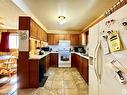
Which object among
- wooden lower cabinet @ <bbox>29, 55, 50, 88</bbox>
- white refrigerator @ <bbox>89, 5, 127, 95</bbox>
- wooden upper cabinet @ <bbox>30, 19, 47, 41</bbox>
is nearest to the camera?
white refrigerator @ <bbox>89, 5, 127, 95</bbox>

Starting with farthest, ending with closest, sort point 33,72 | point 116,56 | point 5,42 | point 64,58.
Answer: point 5,42, point 64,58, point 33,72, point 116,56

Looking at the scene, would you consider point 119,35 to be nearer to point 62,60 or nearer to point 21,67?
point 21,67

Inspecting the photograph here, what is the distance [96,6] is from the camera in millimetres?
3822

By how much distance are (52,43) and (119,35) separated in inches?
297

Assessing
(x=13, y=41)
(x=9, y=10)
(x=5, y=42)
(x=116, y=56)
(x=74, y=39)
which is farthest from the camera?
(x=13, y=41)

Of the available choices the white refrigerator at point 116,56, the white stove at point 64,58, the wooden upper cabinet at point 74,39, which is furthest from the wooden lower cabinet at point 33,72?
the wooden upper cabinet at point 74,39

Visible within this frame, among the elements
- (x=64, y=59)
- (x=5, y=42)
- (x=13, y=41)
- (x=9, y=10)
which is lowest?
(x=64, y=59)

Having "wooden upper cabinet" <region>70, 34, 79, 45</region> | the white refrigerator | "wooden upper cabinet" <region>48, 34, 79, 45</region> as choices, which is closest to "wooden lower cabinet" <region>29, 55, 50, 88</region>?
the white refrigerator

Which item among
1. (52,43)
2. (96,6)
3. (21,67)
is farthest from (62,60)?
(96,6)

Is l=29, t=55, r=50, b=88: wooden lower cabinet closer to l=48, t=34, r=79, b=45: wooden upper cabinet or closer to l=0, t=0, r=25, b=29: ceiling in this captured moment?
l=0, t=0, r=25, b=29: ceiling

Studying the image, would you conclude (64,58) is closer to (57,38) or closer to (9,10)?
(57,38)

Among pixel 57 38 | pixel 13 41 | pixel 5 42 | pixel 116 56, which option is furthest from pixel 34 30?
pixel 13 41

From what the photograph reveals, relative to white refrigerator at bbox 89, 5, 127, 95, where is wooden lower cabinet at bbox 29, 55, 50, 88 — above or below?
below

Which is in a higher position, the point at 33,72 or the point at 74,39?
the point at 74,39
